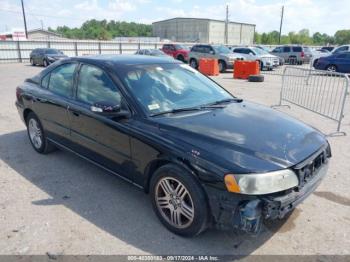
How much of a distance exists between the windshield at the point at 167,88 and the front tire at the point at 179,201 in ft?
2.42

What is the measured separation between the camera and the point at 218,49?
800 inches

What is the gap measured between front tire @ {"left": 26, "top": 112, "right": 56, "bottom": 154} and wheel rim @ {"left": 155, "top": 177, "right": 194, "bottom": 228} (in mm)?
2591

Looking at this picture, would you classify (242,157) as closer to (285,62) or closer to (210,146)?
(210,146)

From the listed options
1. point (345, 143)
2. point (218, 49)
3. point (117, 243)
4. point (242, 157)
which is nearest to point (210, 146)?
point (242, 157)

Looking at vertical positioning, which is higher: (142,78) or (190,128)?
(142,78)

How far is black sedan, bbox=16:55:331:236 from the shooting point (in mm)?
2496

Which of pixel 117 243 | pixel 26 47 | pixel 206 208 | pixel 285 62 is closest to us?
pixel 206 208

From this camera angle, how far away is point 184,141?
109 inches

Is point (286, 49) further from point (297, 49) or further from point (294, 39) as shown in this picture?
point (294, 39)

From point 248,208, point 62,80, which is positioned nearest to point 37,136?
point 62,80

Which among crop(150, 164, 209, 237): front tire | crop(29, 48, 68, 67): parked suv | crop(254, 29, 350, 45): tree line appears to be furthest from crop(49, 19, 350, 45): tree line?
crop(150, 164, 209, 237): front tire

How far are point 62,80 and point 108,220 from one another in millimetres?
2245

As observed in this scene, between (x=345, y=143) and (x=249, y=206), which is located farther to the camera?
(x=345, y=143)

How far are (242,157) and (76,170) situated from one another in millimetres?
2780
